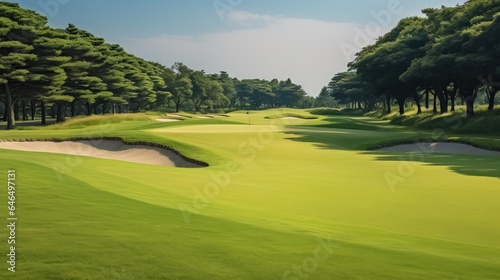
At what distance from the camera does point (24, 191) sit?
396 inches

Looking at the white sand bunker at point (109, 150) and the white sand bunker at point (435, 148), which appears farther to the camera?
the white sand bunker at point (435, 148)

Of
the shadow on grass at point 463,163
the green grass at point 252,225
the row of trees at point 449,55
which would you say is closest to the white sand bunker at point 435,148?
the shadow on grass at point 463,163

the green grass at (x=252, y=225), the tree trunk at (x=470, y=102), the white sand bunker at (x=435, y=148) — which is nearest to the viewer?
the green grass at (x=252, y=225)

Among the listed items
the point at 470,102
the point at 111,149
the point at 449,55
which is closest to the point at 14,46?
the point at 111,149

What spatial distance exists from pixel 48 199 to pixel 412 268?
24.2ft

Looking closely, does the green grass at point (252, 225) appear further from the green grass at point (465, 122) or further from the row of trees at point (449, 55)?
the row of trees at point (449, 55)

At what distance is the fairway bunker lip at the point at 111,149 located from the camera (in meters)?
28.1

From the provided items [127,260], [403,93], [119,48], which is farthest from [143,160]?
[119,48]

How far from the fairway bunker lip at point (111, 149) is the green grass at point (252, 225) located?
8008 millimetres

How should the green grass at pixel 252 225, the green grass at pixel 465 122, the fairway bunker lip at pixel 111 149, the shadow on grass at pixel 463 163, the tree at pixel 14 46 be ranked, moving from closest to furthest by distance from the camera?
1. the green grass at pixel 252 225
2. the shadow on grass at pixel 463 163
3. the fairway bunker lip at pixel 111 149
4. the green grass at pixel 465 122
5. the tree at pixel 14 46

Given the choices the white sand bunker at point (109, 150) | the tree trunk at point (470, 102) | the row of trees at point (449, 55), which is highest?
the row of trees at point (449, 55)

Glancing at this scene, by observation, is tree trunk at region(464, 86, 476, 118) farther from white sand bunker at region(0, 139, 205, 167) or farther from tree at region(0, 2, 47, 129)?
tree at region(0, 2, 47, 129)

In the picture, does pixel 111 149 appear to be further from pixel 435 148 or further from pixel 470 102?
pixel 470 102

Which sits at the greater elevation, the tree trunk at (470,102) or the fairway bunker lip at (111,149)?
the tree trunk at (470,102)
